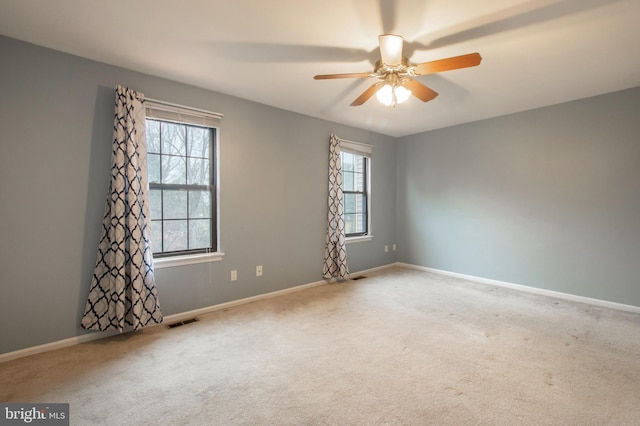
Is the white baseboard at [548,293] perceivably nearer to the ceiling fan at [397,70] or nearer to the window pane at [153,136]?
the ceiling fan at [397,70]

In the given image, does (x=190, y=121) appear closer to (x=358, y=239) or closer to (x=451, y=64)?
(x=451, y=64)

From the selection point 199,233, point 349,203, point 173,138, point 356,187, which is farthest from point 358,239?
point 173,138

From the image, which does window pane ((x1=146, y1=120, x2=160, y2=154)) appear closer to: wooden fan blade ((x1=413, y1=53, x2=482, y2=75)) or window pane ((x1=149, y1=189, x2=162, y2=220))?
window pane ((x1=149, y1=189, x2=162, y2=220))

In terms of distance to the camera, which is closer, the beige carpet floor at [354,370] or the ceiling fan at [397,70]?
the beige carpet floor at [354,370]

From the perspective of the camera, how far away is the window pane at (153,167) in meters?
3.07

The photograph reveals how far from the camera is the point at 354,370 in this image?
219 centimetres

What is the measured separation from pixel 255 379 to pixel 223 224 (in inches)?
73.5

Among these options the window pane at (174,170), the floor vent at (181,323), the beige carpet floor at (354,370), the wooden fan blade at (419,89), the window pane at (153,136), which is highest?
the wooden fan blade at (419,89)

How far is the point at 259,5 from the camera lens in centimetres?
195

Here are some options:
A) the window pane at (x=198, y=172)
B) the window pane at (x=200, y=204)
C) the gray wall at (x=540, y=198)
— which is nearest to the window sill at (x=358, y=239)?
the gray wall at (x=540, y=198)

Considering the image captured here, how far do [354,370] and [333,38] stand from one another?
8.38 feet

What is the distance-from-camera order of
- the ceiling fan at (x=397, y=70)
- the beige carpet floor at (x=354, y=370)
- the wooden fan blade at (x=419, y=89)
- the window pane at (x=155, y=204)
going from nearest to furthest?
the beige carpet floor at (x=354, y=370) → the ceiling fan at (x=397, y=70) → the wooden fan blade at (x=419, y=89) → the window pane at (x=155, y=204)

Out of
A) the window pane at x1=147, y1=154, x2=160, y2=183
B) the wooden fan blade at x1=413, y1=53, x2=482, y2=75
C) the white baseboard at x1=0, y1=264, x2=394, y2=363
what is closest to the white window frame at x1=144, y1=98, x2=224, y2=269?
the window pane at x1=147, y1=154, x2=160, y2=183

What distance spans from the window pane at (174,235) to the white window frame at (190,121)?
0.42ft
